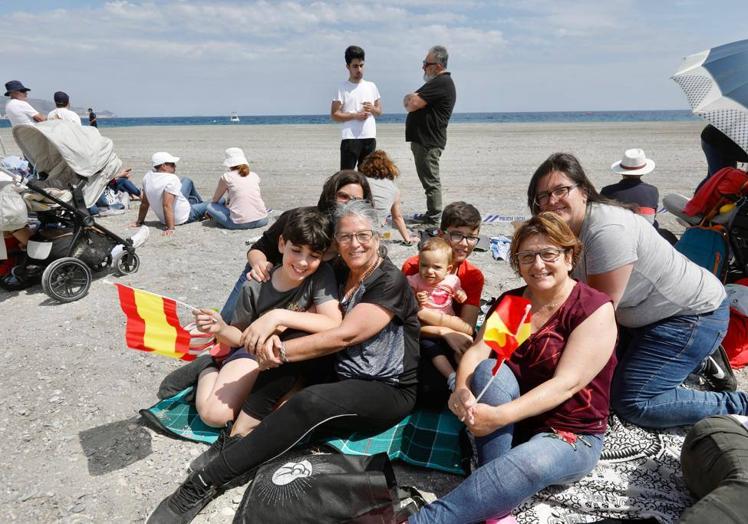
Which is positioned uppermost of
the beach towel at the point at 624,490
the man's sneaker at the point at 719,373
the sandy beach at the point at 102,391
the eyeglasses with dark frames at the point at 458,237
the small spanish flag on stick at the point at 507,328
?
the eyeglasses with dark frames at the point at 458,237

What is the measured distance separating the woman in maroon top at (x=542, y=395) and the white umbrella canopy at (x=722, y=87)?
1.89 m

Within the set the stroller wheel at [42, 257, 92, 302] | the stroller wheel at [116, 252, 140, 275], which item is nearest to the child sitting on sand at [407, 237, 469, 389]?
the stroller wheel at [42, 257, 92, 302]

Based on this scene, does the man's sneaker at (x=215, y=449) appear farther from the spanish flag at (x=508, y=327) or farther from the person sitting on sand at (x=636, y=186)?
the person sitting on sand at (x=636, y=186)

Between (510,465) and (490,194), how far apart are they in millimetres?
9409

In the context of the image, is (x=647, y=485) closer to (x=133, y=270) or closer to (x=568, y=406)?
(x=568, y=406)

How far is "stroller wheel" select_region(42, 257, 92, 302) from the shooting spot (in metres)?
5.49

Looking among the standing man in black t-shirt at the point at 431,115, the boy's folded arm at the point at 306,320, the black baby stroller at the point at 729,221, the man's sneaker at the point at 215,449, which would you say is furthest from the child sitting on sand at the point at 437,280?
the standing man in black t-shirt at the point at 431,115

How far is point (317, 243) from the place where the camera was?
3242mm

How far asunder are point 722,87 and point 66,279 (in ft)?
20.7

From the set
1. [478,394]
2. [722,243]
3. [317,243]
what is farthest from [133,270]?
[722,243]

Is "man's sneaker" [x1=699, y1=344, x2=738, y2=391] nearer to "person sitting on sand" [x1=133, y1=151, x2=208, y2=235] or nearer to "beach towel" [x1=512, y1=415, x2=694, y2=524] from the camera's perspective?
"beach towel" [x1=512, y1=415, x2=694, y2=524]

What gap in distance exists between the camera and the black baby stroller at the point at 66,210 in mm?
5625

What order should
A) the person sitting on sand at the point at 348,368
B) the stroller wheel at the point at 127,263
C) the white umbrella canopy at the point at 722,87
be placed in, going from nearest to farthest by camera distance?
the person sitting on sand at the point at 348,368
the white umbrella canopy at the point at 722,87
the stroller wheel at the point at 127,263

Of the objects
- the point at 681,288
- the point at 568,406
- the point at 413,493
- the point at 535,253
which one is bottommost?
the point at 413,493
